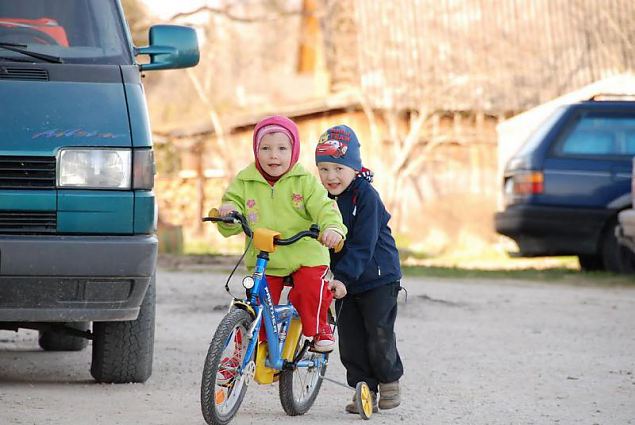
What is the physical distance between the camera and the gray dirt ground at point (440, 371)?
19.5 ft

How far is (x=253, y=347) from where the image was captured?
5.44 m

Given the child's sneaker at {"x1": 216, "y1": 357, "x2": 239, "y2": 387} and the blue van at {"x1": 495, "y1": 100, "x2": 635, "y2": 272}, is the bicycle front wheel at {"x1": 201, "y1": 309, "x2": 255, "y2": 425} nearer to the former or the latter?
the child's sneaker at {"x1": 216, "y1": 357, "x2": 239, "y2": 387}

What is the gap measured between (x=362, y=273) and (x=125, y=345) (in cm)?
136

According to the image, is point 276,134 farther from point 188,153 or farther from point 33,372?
point 188,153

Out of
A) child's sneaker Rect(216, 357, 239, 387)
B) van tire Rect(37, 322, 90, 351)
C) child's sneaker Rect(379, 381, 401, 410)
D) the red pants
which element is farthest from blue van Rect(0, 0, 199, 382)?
van tire Rect(37, 322, 90, 351)

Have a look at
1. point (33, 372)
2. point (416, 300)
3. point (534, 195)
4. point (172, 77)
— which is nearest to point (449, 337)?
point (416, 300)

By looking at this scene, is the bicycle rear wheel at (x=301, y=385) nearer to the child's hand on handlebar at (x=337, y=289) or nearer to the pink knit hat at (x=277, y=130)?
the child's hand on handlebar at (x=337, y=289)

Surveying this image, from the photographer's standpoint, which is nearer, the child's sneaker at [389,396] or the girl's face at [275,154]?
the girl's face at [275,154]

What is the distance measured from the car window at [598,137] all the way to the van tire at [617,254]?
2.74 ft

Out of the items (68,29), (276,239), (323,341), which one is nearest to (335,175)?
(276,239)

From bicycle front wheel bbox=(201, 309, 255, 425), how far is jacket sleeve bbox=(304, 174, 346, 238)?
1.61 feet

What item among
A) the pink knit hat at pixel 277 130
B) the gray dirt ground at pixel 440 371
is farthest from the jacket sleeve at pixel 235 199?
the gray dirt ground at pixel 440 371

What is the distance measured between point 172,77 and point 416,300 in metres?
35.8

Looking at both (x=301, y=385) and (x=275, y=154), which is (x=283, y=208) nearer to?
→ (x=275, y=154)
